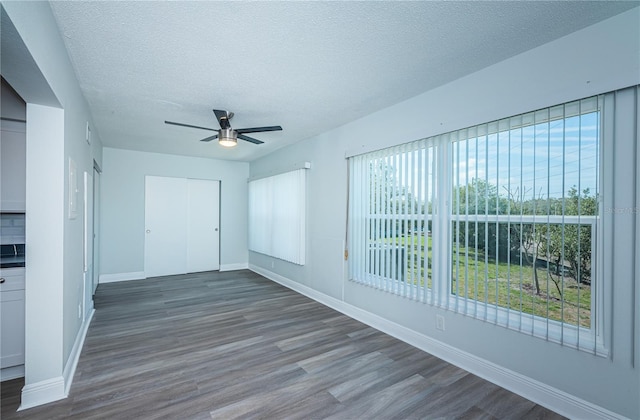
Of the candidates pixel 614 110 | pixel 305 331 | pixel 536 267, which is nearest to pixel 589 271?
pixel 536 267

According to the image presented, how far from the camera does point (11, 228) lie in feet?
9.33

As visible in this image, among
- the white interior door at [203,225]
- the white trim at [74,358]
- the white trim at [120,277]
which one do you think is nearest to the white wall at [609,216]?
the white trim at [74,358]

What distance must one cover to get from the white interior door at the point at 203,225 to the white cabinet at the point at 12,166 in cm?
369

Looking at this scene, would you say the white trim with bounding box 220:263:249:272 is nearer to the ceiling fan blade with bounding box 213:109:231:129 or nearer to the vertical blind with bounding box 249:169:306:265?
the vertical blind with bounding box 249:169:306:265

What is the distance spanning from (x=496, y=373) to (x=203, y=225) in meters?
5.76

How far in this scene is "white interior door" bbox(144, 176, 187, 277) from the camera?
18.9 feet

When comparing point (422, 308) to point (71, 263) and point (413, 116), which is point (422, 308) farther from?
point (71, 263)

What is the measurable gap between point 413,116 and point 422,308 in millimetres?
1934

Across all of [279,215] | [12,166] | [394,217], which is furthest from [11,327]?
[279,215]

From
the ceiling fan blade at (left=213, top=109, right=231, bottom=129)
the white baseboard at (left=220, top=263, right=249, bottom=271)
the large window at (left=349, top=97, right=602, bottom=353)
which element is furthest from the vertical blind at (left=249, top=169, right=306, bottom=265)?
the large window at (left=349, top=97, right=602, bottom=353)

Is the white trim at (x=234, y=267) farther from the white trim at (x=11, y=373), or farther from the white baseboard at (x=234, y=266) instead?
the white trim at (x=11, y=373)

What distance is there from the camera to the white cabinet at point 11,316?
2.18m

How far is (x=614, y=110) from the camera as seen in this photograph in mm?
1740

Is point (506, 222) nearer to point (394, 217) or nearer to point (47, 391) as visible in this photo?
point (394, 217)
